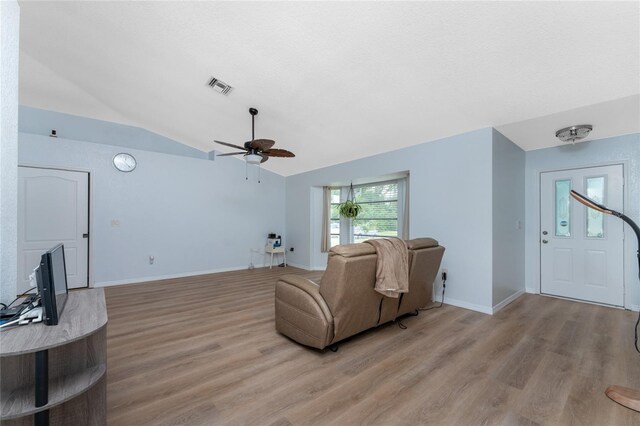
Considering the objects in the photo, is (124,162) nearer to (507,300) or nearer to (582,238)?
(507,300)

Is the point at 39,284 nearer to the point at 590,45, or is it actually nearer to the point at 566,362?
the point at 566,362

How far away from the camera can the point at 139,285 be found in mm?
4859

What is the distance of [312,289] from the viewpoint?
8.16ft

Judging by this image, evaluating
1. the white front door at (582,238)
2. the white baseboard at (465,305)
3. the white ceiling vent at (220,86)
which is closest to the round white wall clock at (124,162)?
the white ceiling vent at (220,86)

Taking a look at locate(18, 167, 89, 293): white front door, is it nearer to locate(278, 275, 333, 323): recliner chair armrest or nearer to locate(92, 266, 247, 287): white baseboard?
locate(92, 266, 247, 287): white baseboard

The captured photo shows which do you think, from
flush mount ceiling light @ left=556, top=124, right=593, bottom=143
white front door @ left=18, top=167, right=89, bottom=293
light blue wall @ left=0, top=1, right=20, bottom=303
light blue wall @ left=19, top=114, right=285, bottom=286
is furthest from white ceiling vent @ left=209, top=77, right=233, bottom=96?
flush mount ceiling light @ left=556, top=124, right=593, bottom=143

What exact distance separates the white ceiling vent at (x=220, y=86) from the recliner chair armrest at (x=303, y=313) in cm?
285

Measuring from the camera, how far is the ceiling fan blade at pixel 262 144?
11.2ft

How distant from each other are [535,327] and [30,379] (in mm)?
4315

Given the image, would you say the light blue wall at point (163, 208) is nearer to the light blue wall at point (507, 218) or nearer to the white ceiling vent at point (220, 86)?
the white ceiling vent at point (220, 86)

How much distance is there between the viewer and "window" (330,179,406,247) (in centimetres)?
537

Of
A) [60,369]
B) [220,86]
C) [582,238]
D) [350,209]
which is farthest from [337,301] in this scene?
[582,238]

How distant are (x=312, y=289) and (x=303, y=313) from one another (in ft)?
0.77

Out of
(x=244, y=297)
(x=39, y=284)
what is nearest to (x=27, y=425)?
(x=39, y=284)
